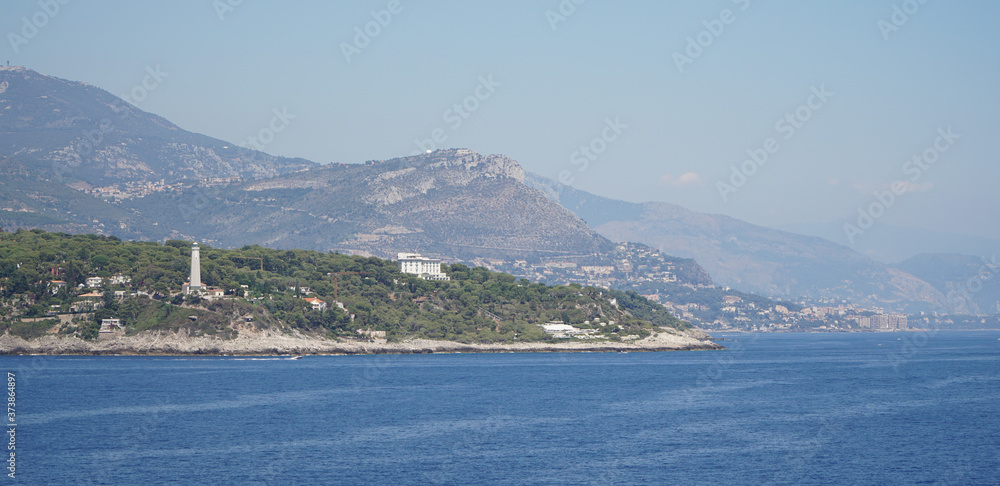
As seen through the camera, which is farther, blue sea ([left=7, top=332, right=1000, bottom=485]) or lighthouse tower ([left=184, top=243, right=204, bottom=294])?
lighthouse tower ([left=184, top=243, right=204, bottom=294])

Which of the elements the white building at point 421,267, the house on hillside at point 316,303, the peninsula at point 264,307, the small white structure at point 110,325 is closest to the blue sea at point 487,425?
the small white structure at point 110,325

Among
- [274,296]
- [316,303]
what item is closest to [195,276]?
[274,296]

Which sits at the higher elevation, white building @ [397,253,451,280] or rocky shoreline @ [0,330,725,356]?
white building @ [397,253,451,280]

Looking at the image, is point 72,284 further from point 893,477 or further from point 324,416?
point 893,477

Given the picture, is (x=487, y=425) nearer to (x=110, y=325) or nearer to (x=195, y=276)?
(x=110, y=325)

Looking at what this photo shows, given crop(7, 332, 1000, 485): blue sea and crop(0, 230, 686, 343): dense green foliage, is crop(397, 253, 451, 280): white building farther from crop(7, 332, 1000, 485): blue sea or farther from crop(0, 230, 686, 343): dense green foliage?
crop(7, 332, 1000, 485): blue sea

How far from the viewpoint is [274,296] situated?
119125 millimetres

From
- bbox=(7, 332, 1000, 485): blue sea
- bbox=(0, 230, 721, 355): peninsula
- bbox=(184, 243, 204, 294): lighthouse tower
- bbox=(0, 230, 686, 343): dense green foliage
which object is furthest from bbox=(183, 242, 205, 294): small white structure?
bbox=(7, 332, 1000, 485): blue sea

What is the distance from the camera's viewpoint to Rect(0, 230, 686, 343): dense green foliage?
10612 cm

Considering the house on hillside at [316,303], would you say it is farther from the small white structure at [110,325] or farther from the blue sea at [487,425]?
the small white structure at [110,325]

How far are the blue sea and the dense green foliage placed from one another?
26.0ft

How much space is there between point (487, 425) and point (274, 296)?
65.1 meters

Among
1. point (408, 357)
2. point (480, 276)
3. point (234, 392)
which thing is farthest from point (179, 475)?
point (480, 276)

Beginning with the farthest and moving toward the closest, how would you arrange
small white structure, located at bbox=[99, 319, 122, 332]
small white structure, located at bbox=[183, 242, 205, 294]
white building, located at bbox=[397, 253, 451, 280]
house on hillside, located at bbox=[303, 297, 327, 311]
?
white building, located at bbox=[397, 253, 451, 280], house on hillside, located at bbox=[303, 297, 327, 311], small white structure, located at bbox=[183, 242, 205, 294], small white structure, located at bbox=[99, 319, 122, 332]
